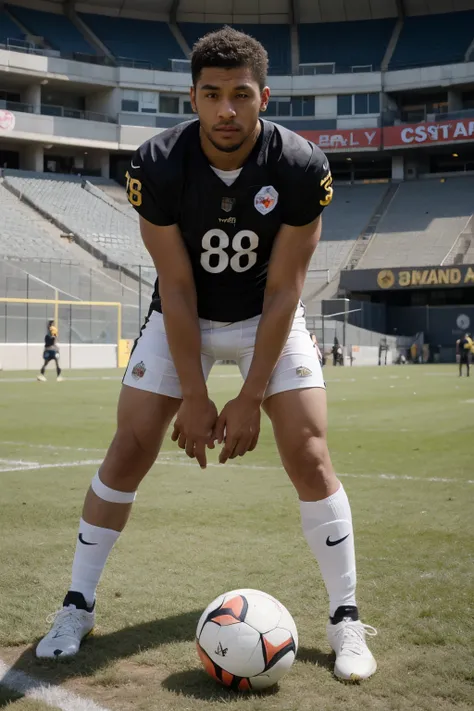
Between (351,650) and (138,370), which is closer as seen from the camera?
A: (351,650)

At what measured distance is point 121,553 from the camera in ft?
17.5

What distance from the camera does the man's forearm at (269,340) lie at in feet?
12.3

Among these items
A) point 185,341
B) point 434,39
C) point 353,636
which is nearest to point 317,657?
point 353,636

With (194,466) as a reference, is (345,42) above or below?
above

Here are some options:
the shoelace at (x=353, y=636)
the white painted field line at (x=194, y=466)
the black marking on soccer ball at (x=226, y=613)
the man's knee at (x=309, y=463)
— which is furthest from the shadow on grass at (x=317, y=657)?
the white painted field line at (x=194, y=466)

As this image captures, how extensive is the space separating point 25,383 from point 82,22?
40654 millimetres

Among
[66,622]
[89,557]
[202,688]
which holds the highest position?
[89,557]

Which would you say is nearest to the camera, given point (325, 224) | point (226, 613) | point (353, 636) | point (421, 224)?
point (226, 613)

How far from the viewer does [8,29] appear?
53531 millimetres

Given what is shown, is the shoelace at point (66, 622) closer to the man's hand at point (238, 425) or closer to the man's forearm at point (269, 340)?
the man's hand at point (238, 425)

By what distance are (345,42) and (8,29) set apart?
22.2m

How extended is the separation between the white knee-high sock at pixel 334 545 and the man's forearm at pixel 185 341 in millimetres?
733

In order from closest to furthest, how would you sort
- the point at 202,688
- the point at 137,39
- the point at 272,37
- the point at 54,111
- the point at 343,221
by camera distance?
the point at 202,688 → the point at 54,111 → the point at 343,221 → the point at 137,39 → the point at 272,37

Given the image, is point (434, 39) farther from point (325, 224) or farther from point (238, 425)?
point (238, 425)
